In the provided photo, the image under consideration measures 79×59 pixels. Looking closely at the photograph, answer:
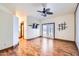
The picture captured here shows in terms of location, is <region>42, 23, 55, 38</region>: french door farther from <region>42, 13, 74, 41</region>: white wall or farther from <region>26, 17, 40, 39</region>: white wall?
<region>26, 17, 40, 39</region>: white wall

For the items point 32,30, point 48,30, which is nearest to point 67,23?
point 48,30

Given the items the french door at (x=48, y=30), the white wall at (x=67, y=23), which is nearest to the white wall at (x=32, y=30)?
the french door at (x=48, y=30)

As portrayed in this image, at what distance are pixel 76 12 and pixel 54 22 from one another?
0.78 meters

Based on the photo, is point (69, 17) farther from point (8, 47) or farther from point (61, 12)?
point (8, 47)

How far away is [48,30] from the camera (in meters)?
3.00

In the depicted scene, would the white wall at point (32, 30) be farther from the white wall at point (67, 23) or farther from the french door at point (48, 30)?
the white wall at point (67, 23)

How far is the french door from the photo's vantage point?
3.02m

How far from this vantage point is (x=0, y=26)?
8.30 ft

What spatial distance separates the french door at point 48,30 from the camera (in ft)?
9.91

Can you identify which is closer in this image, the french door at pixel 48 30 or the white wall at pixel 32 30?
the french door at pixel 48 30

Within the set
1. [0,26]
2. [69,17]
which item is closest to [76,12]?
[69,17]

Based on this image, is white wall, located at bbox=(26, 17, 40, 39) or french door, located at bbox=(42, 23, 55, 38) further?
white wall, located at bbox=(26, 17, 40, 39)

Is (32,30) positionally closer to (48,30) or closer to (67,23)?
(48,30)

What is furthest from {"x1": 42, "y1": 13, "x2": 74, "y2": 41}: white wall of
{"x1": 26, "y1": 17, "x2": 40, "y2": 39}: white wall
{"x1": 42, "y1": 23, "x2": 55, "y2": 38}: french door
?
{"x1": 26, "y1": 17, "x2": 40, "y2": 39}: white wall
